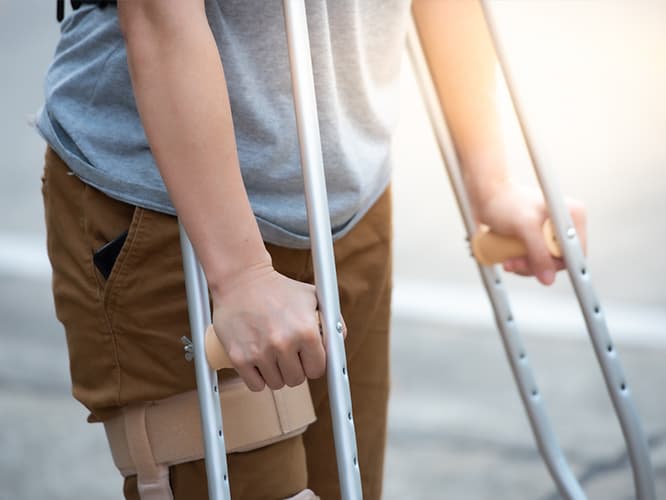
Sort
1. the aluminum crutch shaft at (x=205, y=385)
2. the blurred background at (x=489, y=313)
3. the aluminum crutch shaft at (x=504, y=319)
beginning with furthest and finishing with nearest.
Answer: the blurred background at (x=489, y=313) < the aluminum crutch shaft at (x=504, y=319) < the aluminum crutch shaft at (x=205, y=385)

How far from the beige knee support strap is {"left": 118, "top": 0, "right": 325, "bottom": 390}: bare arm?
0.21 metres

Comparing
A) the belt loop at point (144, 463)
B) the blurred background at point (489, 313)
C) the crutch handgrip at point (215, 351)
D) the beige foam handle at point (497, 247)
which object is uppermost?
the crutch handgrip at point (215, 351)

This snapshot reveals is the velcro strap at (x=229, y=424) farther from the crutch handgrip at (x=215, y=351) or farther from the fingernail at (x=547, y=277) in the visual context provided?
the fingernail at (x=547, y=277)

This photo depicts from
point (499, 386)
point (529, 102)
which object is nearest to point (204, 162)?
point (529, 102)

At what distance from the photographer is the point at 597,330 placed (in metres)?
1.76

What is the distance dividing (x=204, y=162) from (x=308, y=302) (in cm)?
21

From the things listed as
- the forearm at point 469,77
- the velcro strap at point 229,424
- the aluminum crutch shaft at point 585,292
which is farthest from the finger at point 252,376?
the forearm at point 469,77

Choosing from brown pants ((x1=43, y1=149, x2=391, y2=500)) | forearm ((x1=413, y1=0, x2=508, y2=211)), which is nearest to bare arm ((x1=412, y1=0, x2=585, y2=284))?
forearm ((x1=413, y1=0, x2=508, y2=211))

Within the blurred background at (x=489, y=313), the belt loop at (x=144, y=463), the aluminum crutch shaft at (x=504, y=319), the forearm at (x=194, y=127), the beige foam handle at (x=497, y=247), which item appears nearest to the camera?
the forearm at (x=194, y=127)

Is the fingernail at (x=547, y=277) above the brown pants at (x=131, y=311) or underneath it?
underneath

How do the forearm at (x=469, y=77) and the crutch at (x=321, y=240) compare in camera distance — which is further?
the forearm at (x=469, y=77)

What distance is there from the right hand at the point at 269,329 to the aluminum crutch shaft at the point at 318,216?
17 millimetres

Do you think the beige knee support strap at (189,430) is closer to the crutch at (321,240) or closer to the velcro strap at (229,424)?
the velcro strap at (229,424)

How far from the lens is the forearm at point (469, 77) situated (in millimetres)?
1946
